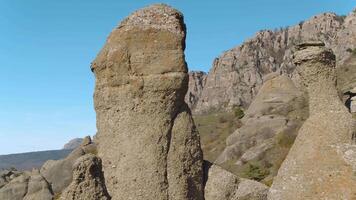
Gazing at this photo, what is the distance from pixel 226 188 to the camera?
10.1 m

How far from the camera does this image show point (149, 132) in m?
9.55

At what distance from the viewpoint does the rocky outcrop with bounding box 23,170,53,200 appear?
26156 millimetres

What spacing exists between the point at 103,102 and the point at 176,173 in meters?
1.99

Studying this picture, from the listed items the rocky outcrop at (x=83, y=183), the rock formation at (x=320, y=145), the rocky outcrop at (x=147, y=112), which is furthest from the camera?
the rocky outcrop at (x=147, y=112)

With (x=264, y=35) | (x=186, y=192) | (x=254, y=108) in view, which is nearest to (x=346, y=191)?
(x=186, y=192)

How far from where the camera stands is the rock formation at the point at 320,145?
8664mm

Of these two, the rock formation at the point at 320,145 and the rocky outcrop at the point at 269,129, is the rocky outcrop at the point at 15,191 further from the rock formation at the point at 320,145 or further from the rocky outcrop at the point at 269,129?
the rock formation at the point at 320,145

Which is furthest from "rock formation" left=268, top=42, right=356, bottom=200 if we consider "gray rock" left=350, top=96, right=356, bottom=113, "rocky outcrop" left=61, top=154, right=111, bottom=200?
"gray rock" left=350, top=96, right=356, bottom=113

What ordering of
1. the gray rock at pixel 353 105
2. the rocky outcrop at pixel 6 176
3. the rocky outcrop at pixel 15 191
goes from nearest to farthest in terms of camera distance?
1. the rocky outcrop at pixel 15 191
2. the rocky outcrop at pixel 6 176
3. the gray rock at pixel 353 105

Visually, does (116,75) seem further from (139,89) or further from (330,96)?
(330,96)

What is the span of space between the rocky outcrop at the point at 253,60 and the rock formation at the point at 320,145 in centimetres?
13880

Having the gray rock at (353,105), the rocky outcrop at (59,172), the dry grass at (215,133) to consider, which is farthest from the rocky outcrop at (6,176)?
the gray rock at (353,105)

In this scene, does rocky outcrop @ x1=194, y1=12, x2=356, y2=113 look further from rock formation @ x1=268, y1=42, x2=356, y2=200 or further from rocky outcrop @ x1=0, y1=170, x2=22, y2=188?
rock formation @ x1=268, y1=42, x2=356, y2=200

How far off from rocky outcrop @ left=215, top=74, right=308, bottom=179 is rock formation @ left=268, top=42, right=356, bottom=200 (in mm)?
30282
